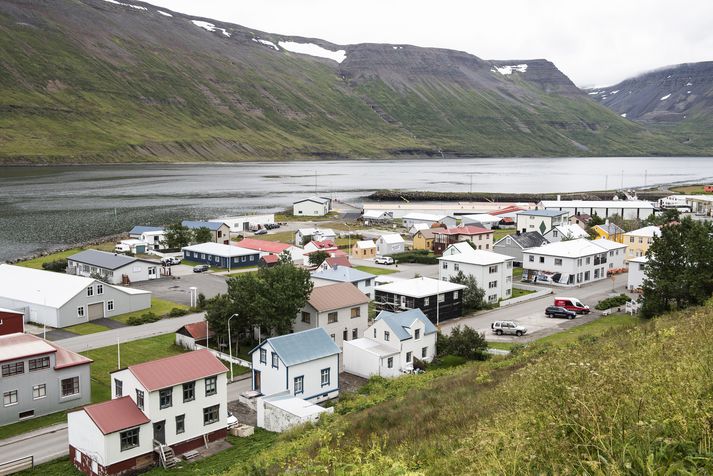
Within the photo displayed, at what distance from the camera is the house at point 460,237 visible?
6725 cm

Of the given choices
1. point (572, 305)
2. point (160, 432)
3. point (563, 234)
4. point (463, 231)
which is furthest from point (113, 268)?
point (563, 234)

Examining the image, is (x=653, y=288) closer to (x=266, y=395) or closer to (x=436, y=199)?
(x=266, y=395)

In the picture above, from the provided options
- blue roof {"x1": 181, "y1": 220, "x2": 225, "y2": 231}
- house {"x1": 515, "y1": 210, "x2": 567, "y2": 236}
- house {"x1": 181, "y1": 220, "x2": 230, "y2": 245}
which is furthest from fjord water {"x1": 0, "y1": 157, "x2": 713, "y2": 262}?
house {"x1": 515, "y1": 210, "x2": 567, "y2": 236}

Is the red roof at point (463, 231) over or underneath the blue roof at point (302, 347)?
over

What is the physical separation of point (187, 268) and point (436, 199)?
90698 mm

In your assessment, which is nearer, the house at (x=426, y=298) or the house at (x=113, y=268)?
the house at (x=426, y=298)

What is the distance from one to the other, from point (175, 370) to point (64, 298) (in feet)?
66.8

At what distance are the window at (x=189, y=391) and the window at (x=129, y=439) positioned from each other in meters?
2.27

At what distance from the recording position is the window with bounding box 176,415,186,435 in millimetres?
23609

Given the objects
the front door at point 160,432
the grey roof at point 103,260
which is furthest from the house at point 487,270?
the front door at point 160,432

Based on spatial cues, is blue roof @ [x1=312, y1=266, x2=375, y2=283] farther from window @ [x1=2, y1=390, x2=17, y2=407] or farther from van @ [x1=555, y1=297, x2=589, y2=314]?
window @ [x1=2, y1=390, x2=17, y2=407]

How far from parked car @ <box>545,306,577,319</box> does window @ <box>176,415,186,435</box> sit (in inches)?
1069

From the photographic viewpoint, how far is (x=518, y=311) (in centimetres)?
4412

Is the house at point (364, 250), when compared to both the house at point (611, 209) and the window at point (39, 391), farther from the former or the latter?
the window at point (39, 391)
